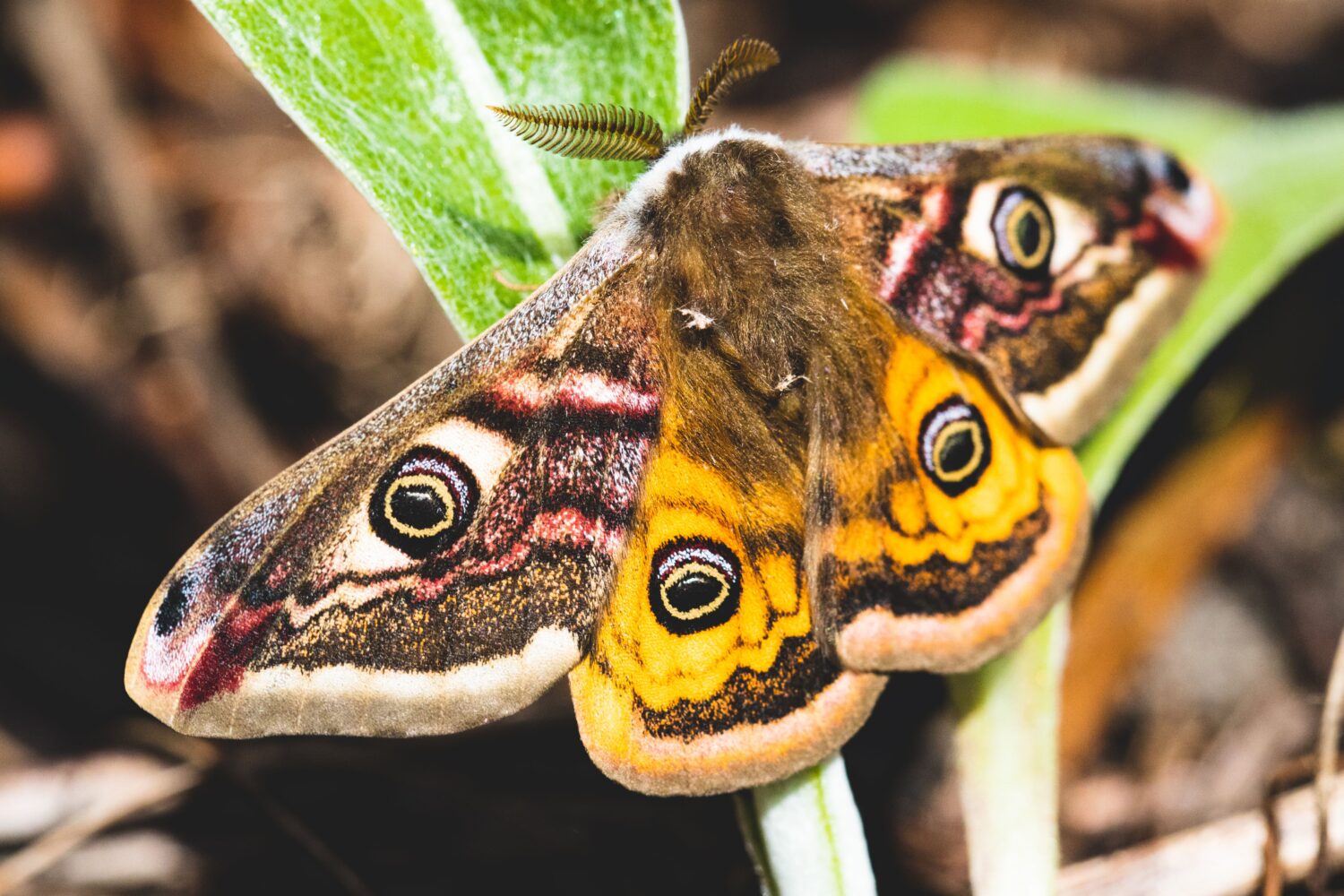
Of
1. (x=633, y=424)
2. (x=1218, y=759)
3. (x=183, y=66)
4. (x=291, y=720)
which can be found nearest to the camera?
(x=291, y=720)

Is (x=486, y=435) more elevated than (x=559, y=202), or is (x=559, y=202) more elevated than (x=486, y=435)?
(x=559, y=202)

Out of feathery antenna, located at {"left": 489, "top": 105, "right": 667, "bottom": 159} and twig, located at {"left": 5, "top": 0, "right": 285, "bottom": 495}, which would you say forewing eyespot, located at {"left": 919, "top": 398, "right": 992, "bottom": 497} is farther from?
twig, located at {"left": 5, "top": 0, "right": 285, "bottom": 495}

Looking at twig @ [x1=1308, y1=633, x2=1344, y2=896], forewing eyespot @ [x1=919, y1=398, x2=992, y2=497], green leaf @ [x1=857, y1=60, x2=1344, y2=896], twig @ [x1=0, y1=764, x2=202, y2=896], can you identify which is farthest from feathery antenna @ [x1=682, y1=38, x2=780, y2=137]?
twig @ [x1=0, y1=764, x2=202, y2=896]

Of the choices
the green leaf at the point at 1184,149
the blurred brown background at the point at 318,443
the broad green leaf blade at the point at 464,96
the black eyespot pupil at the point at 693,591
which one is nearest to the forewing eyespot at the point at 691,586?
the black eyespot pupil at the point at 693,591

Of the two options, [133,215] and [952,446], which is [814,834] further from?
[133,215]

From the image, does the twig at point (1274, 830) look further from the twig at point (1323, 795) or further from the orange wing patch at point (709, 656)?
the orange wing patch at point (709, 656)

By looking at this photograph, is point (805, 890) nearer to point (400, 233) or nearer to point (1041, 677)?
point (1041, 677)

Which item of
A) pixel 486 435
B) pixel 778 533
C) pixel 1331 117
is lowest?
pixel 778 533

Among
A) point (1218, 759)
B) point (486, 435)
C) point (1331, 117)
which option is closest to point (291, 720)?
point (486, 435)
